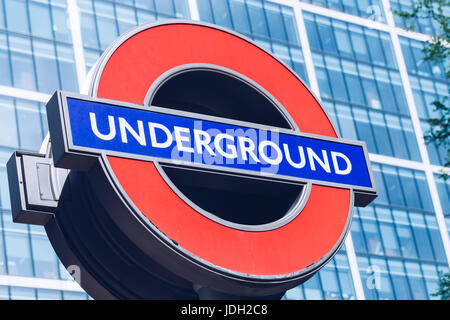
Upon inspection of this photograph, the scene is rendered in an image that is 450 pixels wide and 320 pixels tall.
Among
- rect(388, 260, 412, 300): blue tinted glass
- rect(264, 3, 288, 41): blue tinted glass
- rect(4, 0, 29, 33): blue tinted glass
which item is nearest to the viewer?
rect(4, 0, 29, 33): blue tinted glass

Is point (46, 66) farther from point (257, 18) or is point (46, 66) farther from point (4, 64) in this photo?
point (257, 18)

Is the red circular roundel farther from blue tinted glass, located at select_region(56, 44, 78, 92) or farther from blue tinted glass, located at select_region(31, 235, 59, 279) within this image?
blue tinted glass, located at select_region(56, 44, 78, 92)

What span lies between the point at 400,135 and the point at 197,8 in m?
13.2

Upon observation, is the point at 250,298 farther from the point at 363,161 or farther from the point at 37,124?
the point at 37,124

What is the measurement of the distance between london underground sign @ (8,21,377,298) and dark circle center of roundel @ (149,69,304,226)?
0.05ft

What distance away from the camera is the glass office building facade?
39906mm

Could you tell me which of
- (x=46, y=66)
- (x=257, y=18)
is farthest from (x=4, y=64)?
(x=257, y=18)

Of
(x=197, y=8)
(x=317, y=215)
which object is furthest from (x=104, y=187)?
(x=197, y=8)

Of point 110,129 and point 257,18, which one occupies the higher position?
point 257,18

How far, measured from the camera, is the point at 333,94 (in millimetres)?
48438

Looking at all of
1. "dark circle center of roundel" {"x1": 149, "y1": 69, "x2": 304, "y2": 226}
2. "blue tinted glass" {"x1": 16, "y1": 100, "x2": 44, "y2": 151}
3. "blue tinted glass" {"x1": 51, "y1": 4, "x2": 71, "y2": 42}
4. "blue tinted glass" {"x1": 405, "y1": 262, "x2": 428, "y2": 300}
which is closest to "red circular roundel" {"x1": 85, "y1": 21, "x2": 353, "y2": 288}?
"dark circle center of roundel" {"x1": 149, "y1": 69, "x2": 304, "y2": 226}

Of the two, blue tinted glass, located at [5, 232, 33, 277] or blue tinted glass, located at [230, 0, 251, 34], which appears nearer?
Answer: blue tinted glass, located at [5, 232, 33, 277]

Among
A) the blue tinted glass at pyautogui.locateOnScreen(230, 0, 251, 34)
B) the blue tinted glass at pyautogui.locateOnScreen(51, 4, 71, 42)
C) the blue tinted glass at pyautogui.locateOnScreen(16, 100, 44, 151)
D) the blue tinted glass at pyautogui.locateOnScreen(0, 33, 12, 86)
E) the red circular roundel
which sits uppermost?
the blue tinted glass at pyautogui.locateOnScreen(230, 0, 251, 34)

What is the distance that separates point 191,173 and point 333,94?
1550 inches
